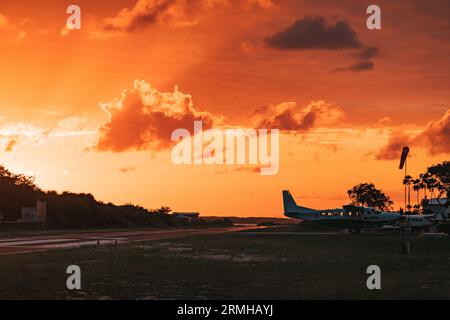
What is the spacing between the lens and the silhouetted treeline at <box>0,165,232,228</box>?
100 m

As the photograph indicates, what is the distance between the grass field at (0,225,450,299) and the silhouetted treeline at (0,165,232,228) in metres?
67.9

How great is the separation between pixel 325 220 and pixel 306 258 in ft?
161

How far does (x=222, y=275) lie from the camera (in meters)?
24.8

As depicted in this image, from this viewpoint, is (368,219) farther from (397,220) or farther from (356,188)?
(356,188)

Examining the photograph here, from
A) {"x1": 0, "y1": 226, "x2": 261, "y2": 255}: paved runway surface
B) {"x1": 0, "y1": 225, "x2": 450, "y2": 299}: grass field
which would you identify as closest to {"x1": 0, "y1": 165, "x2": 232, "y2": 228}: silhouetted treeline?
{"x1": 0, "y1": 226, "x2": 261, "y2": 255}: paved runway surface

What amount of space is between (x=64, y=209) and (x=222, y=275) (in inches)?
3346

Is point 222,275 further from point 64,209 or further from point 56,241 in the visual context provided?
point 64,209

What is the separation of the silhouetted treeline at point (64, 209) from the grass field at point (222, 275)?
67920 mm

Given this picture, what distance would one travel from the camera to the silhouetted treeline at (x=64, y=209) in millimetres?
100312

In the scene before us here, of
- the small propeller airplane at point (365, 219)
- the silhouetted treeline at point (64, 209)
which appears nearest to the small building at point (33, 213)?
the silhouetted treeline at point (64, 209)

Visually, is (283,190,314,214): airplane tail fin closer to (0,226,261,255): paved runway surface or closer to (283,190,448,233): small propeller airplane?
(283,190,448,233): small propeller airplane

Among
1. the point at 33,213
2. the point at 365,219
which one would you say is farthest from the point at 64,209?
the point at 365,219

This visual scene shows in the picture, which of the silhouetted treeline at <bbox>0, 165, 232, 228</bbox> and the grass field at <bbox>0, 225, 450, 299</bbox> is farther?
the silhouetted treeline at <bbox>0, 165, 232, 228</bbox>
